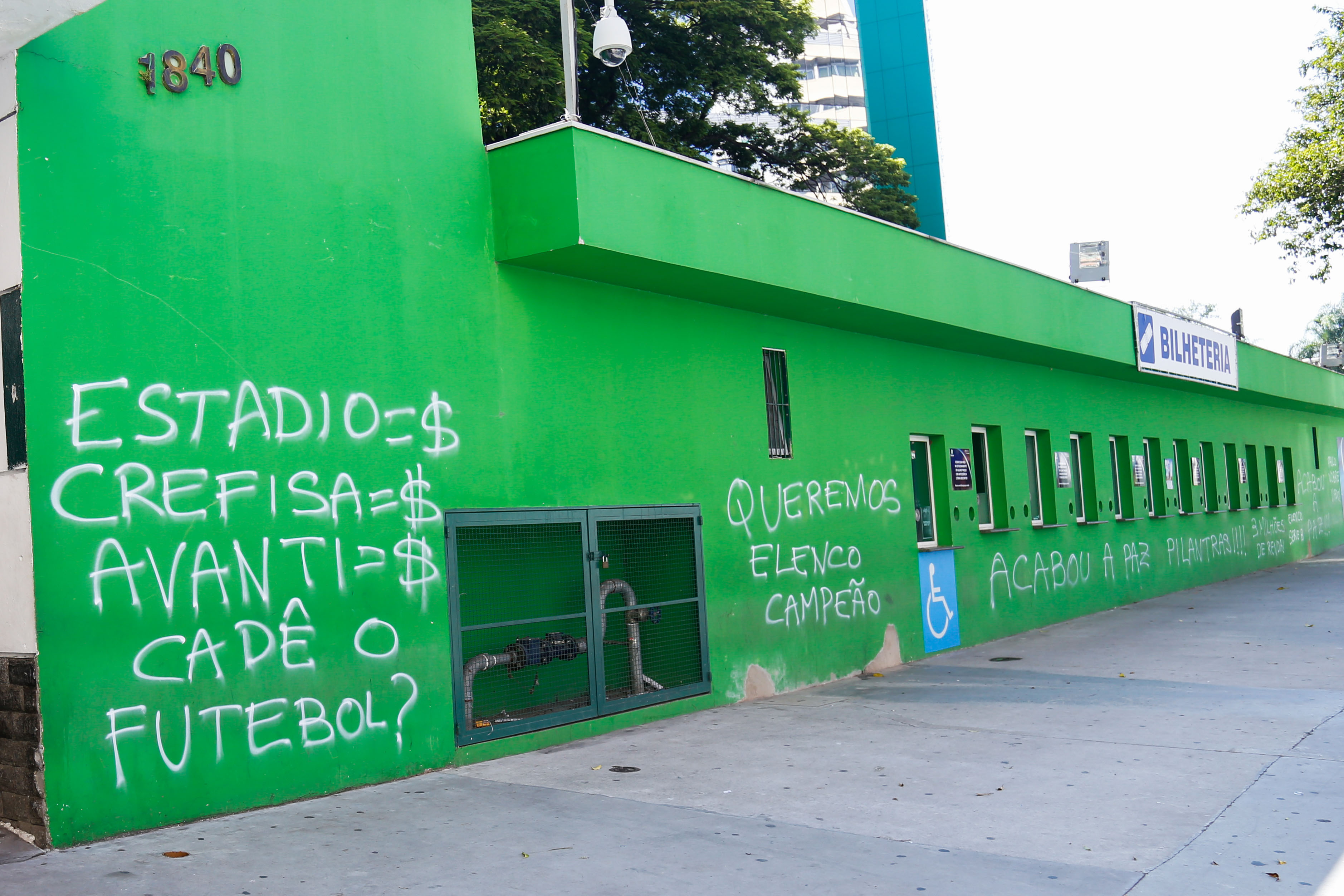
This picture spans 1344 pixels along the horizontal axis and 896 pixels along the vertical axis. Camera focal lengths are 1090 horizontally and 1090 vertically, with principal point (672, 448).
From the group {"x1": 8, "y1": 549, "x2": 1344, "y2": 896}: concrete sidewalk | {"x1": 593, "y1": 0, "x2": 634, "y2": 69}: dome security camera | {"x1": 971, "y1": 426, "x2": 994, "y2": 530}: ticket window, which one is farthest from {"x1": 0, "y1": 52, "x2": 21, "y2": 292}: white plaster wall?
{"x1": 971, "y1": 426, "x2": 994, "y2": 530}: ticket window

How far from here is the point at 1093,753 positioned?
22.6ft

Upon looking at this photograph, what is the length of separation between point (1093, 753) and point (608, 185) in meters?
4.96

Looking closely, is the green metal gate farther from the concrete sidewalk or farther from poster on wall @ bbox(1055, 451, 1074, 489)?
poster on wall @ bbox(1055, 451, 1074, 489)

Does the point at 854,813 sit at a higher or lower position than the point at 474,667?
lower

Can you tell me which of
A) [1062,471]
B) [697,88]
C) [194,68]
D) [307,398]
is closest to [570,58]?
[194,68]

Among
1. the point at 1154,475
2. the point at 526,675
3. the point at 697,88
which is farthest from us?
the point at 697,88

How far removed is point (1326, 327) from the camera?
266 feet

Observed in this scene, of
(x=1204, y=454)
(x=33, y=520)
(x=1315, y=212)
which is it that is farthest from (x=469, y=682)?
(x=1315, y=212)

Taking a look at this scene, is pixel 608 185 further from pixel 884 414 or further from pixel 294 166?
pixel 884 414

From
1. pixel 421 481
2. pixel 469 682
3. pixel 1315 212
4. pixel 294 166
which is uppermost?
pixel 1315 212

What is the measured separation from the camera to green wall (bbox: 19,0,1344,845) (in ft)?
17.7

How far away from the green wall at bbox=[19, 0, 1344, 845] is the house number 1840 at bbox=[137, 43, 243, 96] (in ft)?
0.21

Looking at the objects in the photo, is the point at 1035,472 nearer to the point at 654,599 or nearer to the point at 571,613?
the point at 654,599

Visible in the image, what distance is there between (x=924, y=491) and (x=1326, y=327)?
82946 mm
